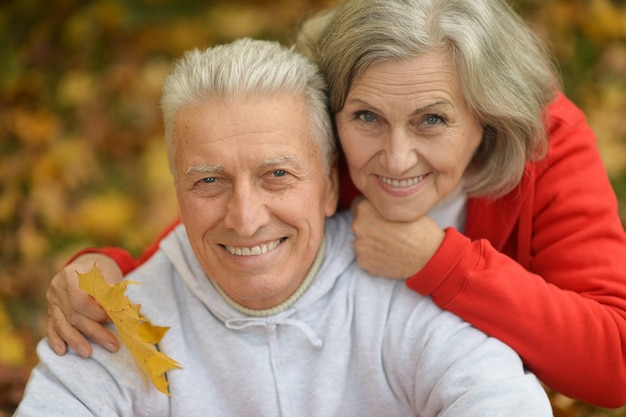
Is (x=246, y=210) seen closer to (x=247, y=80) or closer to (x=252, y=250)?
(x=252, y=250)

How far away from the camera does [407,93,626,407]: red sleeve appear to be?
2.52 m

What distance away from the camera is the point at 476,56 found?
249 centimetres

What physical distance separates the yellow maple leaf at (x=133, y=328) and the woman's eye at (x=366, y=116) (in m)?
0.82

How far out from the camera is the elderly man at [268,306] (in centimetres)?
239

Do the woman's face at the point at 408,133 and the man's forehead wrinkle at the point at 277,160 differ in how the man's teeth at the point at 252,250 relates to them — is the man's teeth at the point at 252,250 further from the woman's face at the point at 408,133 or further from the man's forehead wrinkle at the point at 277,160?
the woman's face at the point at 408,133

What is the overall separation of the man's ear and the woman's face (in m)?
0.05

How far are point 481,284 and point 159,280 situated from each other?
3.28 ft

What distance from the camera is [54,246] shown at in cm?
447

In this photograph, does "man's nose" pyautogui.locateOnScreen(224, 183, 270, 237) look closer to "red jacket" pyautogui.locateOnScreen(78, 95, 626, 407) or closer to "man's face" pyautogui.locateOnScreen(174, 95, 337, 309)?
"man's face" pyautogui.locateOnScreen(174, 95, 337, 309)

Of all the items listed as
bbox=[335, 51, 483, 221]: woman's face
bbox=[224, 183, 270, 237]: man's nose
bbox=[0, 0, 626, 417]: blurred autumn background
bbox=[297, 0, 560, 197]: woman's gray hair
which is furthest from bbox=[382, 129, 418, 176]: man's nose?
bbox=[0, 0, 626, 417]: blurred autumn background

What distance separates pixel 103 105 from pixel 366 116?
122 inches

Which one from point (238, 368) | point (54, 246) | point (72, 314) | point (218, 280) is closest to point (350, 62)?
point (218, 280)

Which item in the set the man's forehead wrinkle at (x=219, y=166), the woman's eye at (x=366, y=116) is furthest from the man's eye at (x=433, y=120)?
the man's forehead wrinkle at (x=219, y=166)

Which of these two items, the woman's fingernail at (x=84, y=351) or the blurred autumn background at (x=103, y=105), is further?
the blurred autumn background at (x=103, y=105)
